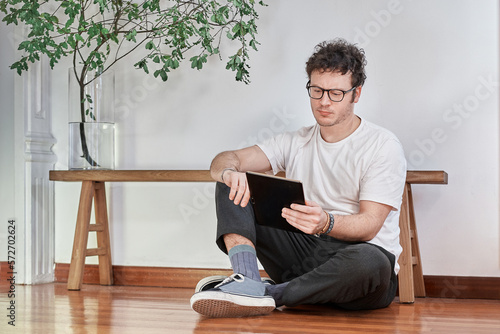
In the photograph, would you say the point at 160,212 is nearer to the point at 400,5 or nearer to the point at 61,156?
the point at 61,156

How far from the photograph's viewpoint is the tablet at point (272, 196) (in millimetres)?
1776

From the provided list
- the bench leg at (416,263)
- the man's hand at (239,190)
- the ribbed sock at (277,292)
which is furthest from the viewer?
the bench leg at (416,263)

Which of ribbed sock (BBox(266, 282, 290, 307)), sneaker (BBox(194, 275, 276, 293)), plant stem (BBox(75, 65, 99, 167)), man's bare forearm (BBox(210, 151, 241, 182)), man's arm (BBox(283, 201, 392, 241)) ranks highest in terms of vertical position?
plant stem (BBox(75, 65, 99, 167))

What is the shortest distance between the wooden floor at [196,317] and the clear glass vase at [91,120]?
0.60 metres

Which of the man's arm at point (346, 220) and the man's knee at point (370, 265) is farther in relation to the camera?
the man's knee at point (370, 265)

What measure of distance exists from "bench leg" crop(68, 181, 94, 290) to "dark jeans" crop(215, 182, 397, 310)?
2.93ft

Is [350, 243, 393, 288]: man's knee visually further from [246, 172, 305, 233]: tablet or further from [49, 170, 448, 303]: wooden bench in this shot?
[49, 170, 448, 303]: wooden bench

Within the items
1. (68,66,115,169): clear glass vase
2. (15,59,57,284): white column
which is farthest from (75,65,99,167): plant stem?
(15,59,57,284): white column

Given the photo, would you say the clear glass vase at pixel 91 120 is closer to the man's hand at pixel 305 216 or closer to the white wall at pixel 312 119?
the white wall at pixel 312 119

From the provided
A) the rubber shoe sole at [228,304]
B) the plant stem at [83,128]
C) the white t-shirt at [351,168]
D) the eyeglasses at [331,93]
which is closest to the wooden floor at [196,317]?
the rubber shoe sole at [228,304]

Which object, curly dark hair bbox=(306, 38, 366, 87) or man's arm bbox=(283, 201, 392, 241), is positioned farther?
curly dark hair bbox=(306, 38, 366, 87)

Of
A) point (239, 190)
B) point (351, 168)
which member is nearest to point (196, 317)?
point (239, 190)

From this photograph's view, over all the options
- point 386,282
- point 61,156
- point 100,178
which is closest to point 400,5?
point 386,282

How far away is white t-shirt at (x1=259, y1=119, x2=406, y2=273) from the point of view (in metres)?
2.07
